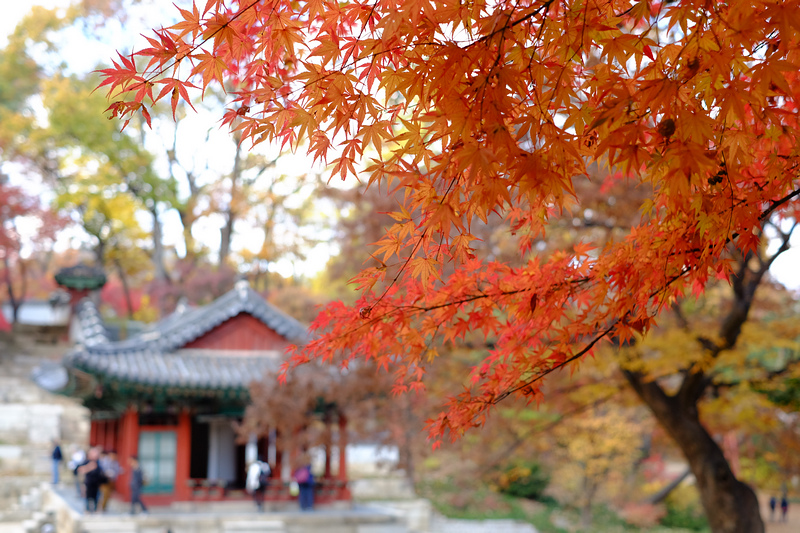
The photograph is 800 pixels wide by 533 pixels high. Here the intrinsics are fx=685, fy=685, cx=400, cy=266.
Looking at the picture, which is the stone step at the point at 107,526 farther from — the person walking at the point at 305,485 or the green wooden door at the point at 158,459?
the person walking at the point at 305,485

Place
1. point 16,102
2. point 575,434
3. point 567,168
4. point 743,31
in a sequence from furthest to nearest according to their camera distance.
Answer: point 16,102
point 575,434
point 567,168
point 743,31

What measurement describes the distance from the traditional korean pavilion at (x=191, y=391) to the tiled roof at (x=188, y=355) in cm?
2

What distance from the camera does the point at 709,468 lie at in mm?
9617

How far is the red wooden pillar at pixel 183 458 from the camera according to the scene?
45.0 ft

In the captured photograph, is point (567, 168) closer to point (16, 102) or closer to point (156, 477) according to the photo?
point (156, 477)

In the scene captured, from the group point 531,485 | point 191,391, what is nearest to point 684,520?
point 531,485

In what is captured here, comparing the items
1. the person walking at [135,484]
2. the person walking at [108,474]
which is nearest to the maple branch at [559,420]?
the person walking at [135,484]

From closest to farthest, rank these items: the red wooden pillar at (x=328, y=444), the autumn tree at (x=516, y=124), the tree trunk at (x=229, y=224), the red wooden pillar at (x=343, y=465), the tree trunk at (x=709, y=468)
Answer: the autumn tree at (x=516, y=124)
the tree trunk at (x=709, y=468)
the red wooden pillar at (x=328, y=444)
the red wooden pillar at (x=343, y=465)
the tree trunk at (x=229, y=224)

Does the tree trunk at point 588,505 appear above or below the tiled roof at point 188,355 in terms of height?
below

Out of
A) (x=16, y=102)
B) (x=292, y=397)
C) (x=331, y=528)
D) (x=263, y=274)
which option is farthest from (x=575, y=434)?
(x=16, y=102)

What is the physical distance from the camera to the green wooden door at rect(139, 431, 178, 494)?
13945mm

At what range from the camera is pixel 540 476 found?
24.2m

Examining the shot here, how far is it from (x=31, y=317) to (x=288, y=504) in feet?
106

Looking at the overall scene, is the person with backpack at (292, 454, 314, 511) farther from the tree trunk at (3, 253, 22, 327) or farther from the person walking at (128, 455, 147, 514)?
the tree trunk at (3, 253, 22, 327)
